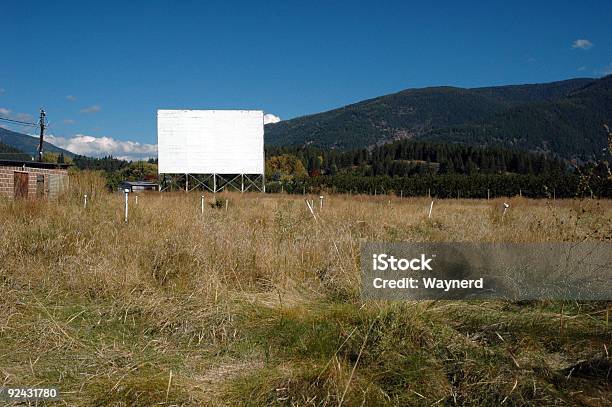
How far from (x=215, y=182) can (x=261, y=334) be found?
31.7 meters

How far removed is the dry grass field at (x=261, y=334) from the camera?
2.39m

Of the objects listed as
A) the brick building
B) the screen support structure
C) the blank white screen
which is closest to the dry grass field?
the brick building

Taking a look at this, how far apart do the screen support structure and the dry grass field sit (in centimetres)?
2926

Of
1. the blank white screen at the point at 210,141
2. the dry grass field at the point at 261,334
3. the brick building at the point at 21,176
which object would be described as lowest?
the dry grass field at the point at 261,334

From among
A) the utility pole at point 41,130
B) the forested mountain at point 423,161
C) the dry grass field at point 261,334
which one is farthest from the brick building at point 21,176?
the forested mountain at point 423,161

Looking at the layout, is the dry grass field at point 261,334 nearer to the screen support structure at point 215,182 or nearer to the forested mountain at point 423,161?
the screen support structure at point 215,182

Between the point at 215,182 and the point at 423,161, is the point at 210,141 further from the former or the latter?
the point at 423,161

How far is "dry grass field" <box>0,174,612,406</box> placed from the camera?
2.39 m

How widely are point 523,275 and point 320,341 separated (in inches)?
87.0

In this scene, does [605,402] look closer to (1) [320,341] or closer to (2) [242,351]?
(1) [320,341]

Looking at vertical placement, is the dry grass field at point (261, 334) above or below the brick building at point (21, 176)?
below

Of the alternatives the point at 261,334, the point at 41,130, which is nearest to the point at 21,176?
the point at 41,130

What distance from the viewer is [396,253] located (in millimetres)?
4094

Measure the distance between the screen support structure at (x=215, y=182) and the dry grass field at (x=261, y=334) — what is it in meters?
→ 29.3
